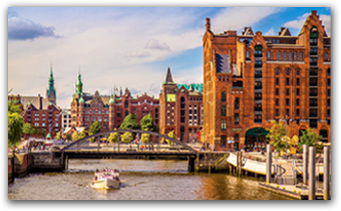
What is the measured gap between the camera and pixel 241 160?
83250mm

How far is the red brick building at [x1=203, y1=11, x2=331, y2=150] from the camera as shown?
10469 cm

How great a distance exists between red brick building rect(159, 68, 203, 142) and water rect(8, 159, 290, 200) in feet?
314

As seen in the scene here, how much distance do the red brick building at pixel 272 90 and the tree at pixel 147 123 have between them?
81319 millimetres

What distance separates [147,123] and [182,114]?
1531 cm

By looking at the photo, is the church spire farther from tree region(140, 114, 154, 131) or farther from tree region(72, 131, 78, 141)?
tree region(72, 131, 78, 141)

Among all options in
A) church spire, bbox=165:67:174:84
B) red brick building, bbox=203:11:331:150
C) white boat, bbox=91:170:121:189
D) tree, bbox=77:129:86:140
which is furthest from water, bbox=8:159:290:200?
church spire, bbox=165:67:174:84

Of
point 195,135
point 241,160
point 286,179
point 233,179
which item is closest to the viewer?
point 286,179

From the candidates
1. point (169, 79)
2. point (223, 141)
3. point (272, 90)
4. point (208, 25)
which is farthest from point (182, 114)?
point (272, 90)

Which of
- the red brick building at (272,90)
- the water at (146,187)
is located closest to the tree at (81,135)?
the red brick building at (272,90)

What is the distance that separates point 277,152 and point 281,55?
26989 mm

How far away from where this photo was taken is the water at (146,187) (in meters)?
58.7

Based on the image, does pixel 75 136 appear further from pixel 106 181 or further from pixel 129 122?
pixel 106 181
